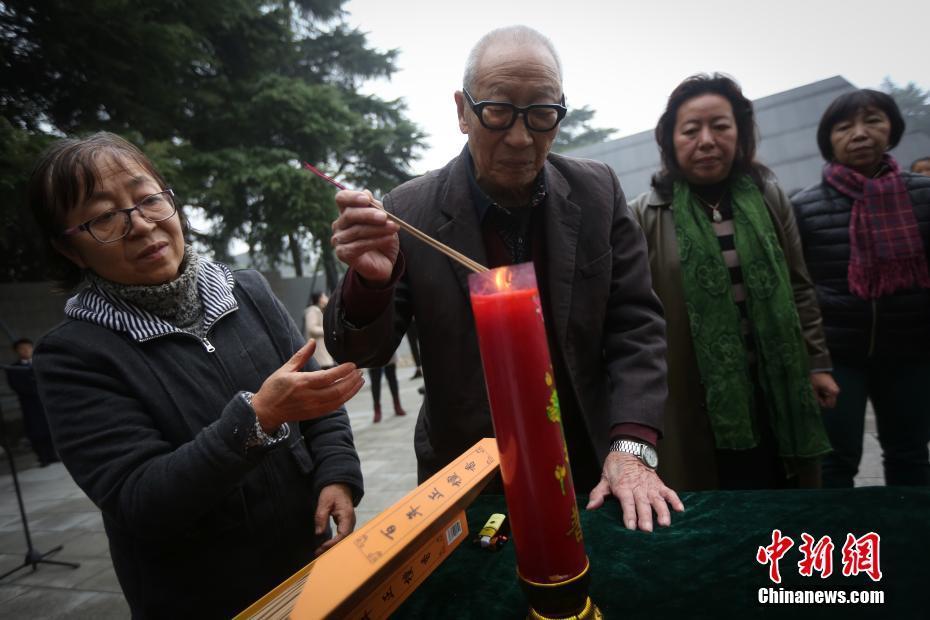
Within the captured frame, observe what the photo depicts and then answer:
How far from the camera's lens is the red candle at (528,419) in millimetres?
692

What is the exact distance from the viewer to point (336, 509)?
1.34 metres

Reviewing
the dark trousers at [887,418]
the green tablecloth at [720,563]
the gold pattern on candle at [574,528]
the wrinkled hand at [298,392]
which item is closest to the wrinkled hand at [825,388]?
the dark trousers at [887,418]

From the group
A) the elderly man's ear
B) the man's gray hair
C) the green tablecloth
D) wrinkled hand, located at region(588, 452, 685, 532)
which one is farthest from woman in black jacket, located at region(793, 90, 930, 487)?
the elderly man's ear

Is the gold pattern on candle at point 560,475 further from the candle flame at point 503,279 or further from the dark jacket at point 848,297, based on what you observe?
the dark jacket at point 848,297

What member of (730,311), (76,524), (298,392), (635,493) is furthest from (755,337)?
(76,524)

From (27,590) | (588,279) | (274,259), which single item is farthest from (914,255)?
(274,259)

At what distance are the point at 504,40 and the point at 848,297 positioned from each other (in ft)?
6.86

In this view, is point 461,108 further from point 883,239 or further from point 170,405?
point 883,239

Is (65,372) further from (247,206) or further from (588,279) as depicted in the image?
(247,206)

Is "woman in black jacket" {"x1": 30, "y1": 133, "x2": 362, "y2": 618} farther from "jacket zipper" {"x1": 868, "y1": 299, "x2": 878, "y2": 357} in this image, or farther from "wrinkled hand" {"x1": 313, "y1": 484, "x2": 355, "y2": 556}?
"jacket zipper" {"x1": 868, "y1": 299, "x2": 878, "y2": 357}

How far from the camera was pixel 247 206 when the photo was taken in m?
10.7

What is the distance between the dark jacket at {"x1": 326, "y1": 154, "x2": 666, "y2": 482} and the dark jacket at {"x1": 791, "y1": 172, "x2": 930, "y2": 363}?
1.42 metres

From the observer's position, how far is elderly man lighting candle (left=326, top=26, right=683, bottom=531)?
1278 mm

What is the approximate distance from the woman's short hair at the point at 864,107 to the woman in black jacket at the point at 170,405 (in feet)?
8.32
